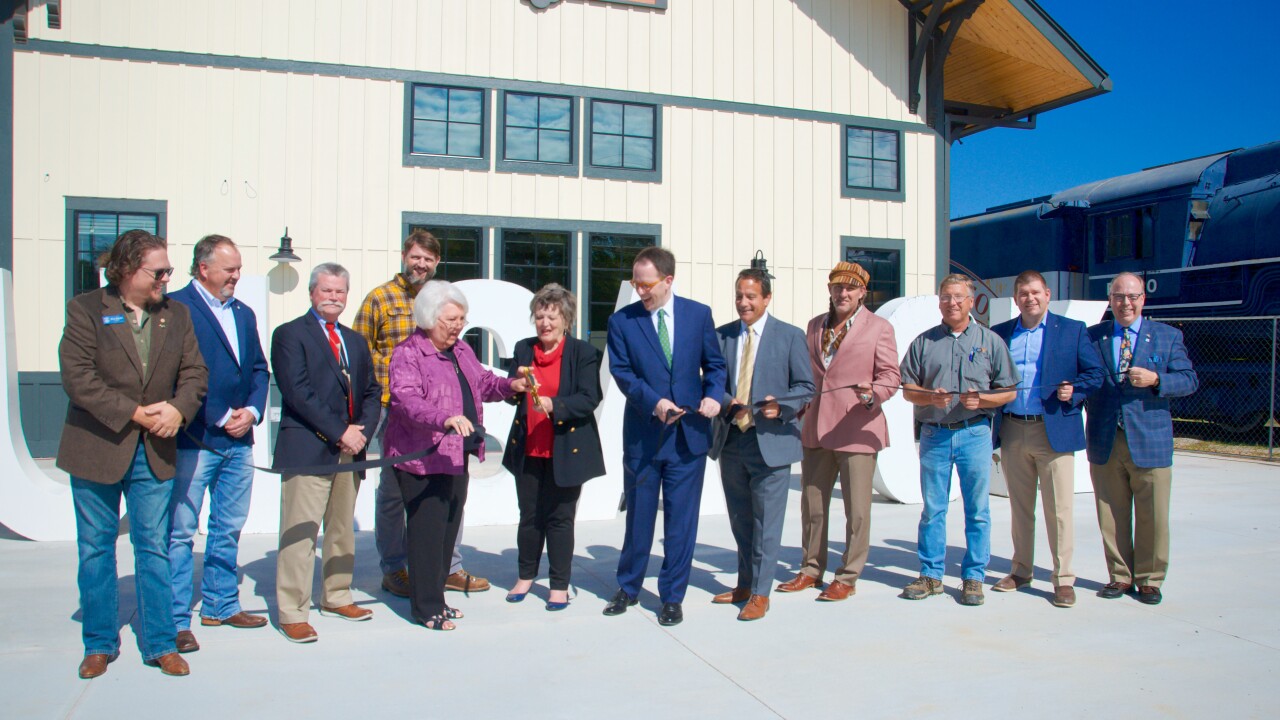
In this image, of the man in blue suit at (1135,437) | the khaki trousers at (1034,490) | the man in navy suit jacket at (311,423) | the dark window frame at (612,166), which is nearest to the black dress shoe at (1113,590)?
the man in blue suit at (1135,437)

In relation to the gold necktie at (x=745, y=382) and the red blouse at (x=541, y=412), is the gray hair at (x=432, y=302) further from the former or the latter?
the gold necktie at (x=745, y=382)

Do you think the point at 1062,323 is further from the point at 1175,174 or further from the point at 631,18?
the point at 1175,174

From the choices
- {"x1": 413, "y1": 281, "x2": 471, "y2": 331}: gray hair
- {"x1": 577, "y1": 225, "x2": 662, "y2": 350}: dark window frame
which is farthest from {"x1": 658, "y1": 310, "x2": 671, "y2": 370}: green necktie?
{"x1": 577, "y1": 225, "x2": 662, "y2": 350}: dark window frame

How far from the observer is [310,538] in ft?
13.6

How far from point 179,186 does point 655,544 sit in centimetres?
691

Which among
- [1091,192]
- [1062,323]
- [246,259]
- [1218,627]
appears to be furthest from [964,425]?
[1091,192]

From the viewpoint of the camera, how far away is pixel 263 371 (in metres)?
4.27

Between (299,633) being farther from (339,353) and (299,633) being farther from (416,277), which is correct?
(416,277)

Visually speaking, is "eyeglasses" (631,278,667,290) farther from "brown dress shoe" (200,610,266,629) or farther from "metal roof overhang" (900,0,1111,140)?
"metal roof overhang" (900,0,1111,140)

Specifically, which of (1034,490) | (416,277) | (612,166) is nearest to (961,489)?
(1034,490)

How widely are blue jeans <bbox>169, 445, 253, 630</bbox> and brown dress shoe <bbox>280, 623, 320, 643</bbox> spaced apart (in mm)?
329

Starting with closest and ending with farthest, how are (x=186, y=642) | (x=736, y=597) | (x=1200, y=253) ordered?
(x=186, y=642)
(x=736, y=597)
(x=1200, y=253)

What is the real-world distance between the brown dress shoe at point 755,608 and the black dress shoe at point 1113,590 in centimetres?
184

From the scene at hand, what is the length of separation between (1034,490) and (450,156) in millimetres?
7717
